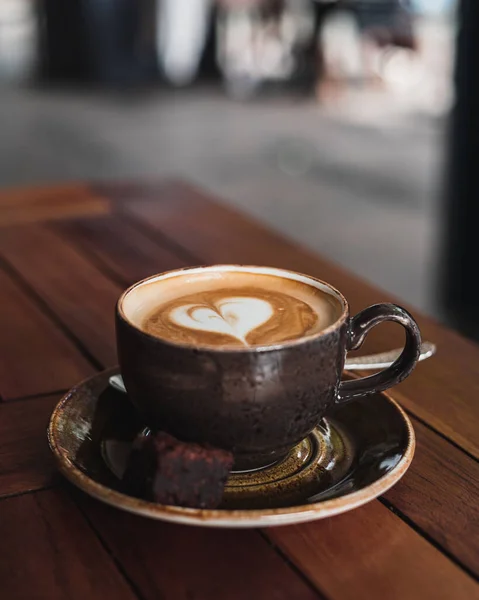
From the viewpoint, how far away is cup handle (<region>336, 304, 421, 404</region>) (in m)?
0.50

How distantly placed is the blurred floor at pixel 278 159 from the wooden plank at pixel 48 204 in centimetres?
116

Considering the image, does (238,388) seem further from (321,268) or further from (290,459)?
(321,268)

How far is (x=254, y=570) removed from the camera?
0.42 meters

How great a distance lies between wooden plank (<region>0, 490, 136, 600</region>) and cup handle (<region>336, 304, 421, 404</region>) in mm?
170

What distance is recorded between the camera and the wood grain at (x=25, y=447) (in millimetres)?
501

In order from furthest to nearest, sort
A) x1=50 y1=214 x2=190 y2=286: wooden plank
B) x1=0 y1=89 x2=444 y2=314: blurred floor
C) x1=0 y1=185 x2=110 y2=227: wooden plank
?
x1=0 y1=89 x2=444 y2=314: blurred floor, x1=0 y1=185 x2=110 y2=227: wooden plank, x1=50 y1=214 x2=190 y2=286: wooden plank

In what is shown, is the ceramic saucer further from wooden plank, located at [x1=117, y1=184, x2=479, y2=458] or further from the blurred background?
the blurred background

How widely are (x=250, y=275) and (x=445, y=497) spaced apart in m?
0.19

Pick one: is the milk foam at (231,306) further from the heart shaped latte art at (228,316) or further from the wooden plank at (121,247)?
the wooden plank at (121,247)

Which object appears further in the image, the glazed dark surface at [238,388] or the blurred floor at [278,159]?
the blurred floor at [278,159]

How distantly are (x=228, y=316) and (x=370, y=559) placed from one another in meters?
0.16

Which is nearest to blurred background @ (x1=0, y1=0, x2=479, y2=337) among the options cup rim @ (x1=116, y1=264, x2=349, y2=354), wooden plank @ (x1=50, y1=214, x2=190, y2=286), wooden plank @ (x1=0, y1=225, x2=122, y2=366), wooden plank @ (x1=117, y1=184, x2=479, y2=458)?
wooden plank @ (x1=117, y1=184, x2=479, y2=458)

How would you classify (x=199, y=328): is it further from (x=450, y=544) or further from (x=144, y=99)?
(x=144, y=99)

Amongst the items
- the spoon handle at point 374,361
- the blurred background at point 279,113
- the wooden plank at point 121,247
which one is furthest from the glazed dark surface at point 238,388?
the blurred background at point 279,113
